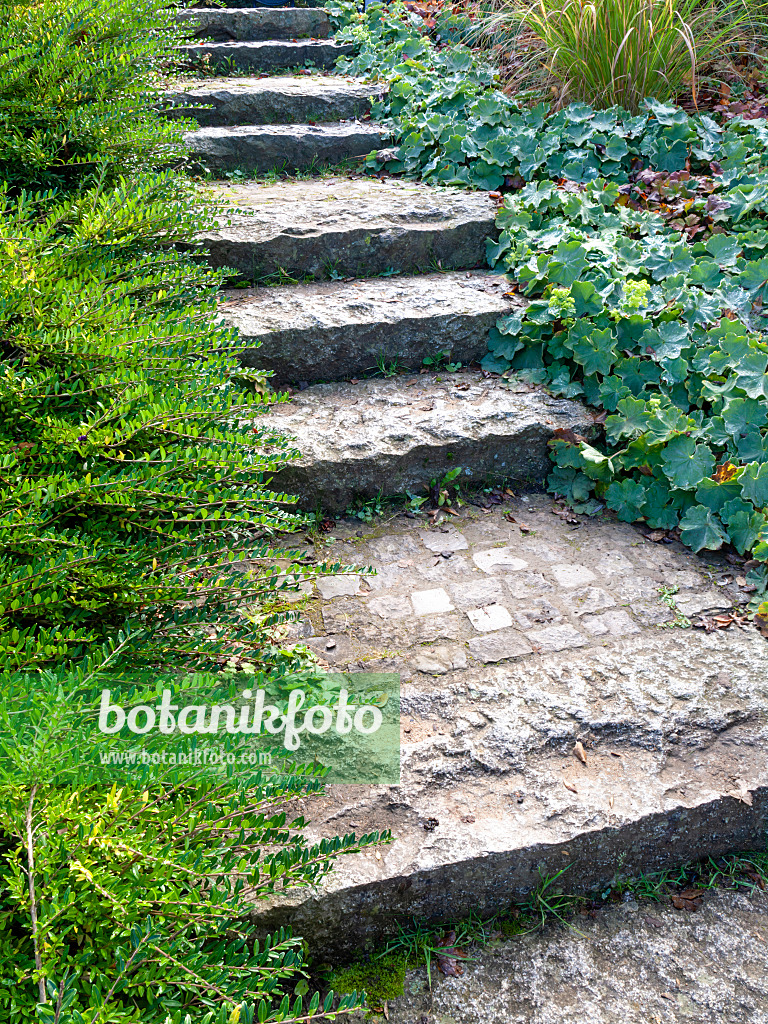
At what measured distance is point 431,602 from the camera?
2.17m

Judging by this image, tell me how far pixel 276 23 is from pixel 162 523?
499 centimetres

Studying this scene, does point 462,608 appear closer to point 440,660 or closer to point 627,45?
point 440,660

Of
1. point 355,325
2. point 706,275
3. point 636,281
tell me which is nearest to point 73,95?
point 355,325

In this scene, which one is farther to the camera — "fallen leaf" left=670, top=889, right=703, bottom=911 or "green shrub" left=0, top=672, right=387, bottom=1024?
"fallen leaf" left=670, top=889, right=703, bottom=911

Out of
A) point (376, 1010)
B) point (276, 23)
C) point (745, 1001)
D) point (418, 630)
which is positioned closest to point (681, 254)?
point (418, 630)

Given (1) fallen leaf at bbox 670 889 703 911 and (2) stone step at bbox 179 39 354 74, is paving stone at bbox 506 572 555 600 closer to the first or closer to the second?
(1) fallen leaf at bbox 670 889 703 911

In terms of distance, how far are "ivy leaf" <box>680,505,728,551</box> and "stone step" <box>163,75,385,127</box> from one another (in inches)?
132

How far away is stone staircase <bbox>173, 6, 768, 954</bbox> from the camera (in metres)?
1.57

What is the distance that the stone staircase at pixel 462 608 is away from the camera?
1.57 meters

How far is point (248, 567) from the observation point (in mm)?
2078

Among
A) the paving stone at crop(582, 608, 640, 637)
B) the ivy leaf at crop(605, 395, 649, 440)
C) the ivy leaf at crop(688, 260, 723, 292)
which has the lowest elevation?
the paving stone at crop(582, 608, 640, 637)

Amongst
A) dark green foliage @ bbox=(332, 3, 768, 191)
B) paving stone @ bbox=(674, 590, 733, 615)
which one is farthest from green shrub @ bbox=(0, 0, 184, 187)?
paving stone @ bbox=(674, 590, 733, 615)

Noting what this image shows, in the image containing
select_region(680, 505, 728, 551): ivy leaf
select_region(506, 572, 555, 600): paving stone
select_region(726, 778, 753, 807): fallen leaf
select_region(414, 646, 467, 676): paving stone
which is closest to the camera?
select_region(726, 778, 753, 807): fallen leaf

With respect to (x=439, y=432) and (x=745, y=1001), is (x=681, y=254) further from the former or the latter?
(x=745, y=1001)
